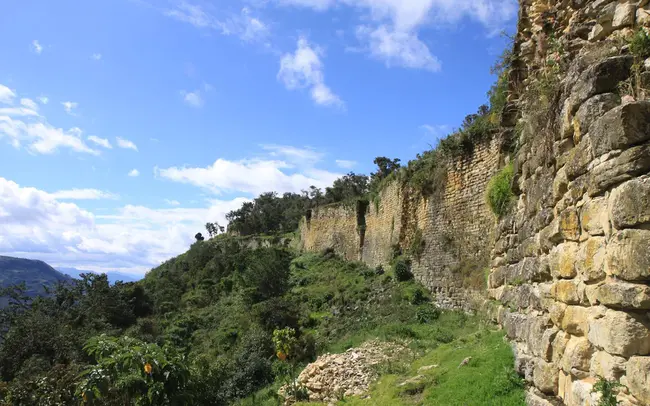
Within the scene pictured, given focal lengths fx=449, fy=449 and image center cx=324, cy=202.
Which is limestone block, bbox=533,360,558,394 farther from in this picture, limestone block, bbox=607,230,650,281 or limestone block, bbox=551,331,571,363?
limestone block, bbox=607,230,650,281

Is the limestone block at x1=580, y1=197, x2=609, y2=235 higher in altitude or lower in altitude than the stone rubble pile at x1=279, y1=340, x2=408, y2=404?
higher

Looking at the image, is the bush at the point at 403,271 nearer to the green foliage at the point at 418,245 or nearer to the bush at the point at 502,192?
the green foliage at the point at 418,245

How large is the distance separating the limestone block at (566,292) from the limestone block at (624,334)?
1.46 feet

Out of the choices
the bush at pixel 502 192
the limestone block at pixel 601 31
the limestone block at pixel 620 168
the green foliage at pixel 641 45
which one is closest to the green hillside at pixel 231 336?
the bush at pixel 502 192

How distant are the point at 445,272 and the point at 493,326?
7935mm

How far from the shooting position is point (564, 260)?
344 centimetres

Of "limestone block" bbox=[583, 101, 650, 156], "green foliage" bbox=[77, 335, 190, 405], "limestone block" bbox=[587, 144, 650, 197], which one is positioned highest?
"limestone block" bbox=[583, 101, 650, 156]

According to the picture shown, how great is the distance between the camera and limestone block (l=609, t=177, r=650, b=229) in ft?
7.91

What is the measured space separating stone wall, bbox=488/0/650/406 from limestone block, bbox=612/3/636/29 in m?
0.01

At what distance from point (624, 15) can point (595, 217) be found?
1870 mm

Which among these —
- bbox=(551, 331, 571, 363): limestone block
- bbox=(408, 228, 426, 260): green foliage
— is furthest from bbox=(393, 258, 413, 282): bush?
bbox=(551, 331, 571, 363): limestone block

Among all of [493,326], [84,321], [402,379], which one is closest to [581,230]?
[493,326]

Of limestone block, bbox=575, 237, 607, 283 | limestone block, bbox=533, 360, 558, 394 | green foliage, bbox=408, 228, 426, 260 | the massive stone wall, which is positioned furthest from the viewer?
green foliage, bbox=408, 228, 426, 260

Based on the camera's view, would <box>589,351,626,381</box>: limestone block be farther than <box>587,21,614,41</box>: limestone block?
No
